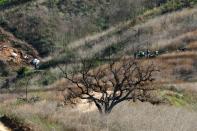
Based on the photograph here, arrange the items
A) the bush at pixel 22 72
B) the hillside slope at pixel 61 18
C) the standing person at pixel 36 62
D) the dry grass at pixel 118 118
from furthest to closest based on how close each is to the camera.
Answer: the hillside slope at pixel 61 18
the standing person at pixel 36 62
the bush at pixel 22 72
the dry grass at pixel 118 118

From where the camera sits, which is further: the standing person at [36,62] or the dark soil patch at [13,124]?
the standing person at [36,62]

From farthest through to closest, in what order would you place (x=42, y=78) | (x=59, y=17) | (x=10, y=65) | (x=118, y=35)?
(x=59, y=17)
(x=118, y=35)
(x=10, y=65)
(x=42, y=78)

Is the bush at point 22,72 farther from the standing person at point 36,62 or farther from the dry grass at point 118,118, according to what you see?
the dry grass at point 118,118

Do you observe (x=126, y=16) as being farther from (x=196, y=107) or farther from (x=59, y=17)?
(x=196, y=107)

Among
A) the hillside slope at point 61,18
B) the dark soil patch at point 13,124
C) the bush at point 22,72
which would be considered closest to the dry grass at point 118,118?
the dark soil patch at point 13,124

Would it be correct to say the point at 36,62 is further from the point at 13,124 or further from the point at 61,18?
the point at 13,124

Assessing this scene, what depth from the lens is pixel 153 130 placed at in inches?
1409

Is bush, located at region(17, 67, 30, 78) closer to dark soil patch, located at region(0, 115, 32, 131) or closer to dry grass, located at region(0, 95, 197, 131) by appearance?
dry grass, located at region(0, 95, 197, 131)

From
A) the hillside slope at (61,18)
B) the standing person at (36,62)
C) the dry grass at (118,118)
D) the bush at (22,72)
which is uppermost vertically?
the hillside slope at (61,18)

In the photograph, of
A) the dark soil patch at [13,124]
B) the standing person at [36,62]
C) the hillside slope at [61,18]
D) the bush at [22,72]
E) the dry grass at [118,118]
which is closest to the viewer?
the dark soil patch at [13,124]

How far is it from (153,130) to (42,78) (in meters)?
35.8

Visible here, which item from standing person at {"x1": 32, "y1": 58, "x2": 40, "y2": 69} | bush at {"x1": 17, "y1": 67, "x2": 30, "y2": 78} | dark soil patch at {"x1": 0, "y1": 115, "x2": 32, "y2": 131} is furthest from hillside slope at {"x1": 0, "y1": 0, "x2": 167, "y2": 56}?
dark soil patch at {"x1": 0, "y1": 115, "x2": 32, "y2": 131}

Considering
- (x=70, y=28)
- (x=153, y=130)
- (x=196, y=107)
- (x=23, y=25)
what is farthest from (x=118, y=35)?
(x=153, y=130)

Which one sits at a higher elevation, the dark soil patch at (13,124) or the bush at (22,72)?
the bush at (22,72)
